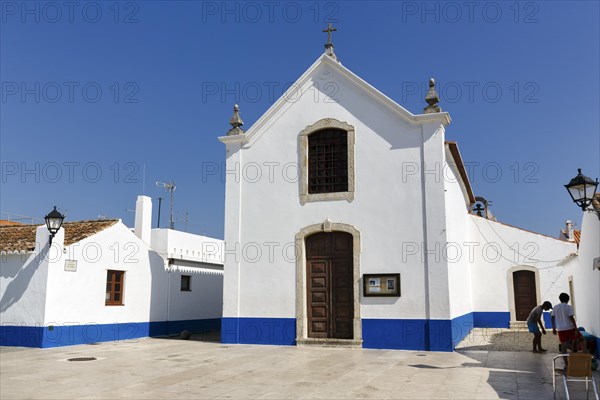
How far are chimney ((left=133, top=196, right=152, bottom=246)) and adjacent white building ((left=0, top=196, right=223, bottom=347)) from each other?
0.11 ft

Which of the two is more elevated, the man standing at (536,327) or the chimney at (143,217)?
the chimney at (143,217)

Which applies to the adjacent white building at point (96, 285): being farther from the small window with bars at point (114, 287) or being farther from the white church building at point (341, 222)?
the white church building at point (341, 222)

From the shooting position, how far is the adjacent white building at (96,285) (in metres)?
13.7

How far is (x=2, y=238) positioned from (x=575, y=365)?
48.3ft

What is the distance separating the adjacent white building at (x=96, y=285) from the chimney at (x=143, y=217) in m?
0.03

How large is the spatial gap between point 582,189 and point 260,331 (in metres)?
9.24

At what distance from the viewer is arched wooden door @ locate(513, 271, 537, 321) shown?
1942 centimetres

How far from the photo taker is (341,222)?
14453 millimetres

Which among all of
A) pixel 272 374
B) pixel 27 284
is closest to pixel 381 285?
pixel 272 374

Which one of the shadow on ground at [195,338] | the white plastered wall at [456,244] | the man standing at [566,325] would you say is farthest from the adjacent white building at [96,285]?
the man standing at [566,325]

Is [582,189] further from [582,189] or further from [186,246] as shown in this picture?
[186,246]

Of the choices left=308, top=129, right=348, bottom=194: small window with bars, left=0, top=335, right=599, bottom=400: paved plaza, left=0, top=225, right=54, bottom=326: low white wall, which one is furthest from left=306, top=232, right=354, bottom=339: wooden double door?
left=0, top=225, right=54, bottom=326: low white wall

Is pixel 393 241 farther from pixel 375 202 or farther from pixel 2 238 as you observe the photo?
pixel 2 238

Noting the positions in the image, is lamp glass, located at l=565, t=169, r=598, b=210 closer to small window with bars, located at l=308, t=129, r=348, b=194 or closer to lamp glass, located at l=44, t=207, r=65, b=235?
small window with bars, located at l=308, t=129, r=348, b=194
